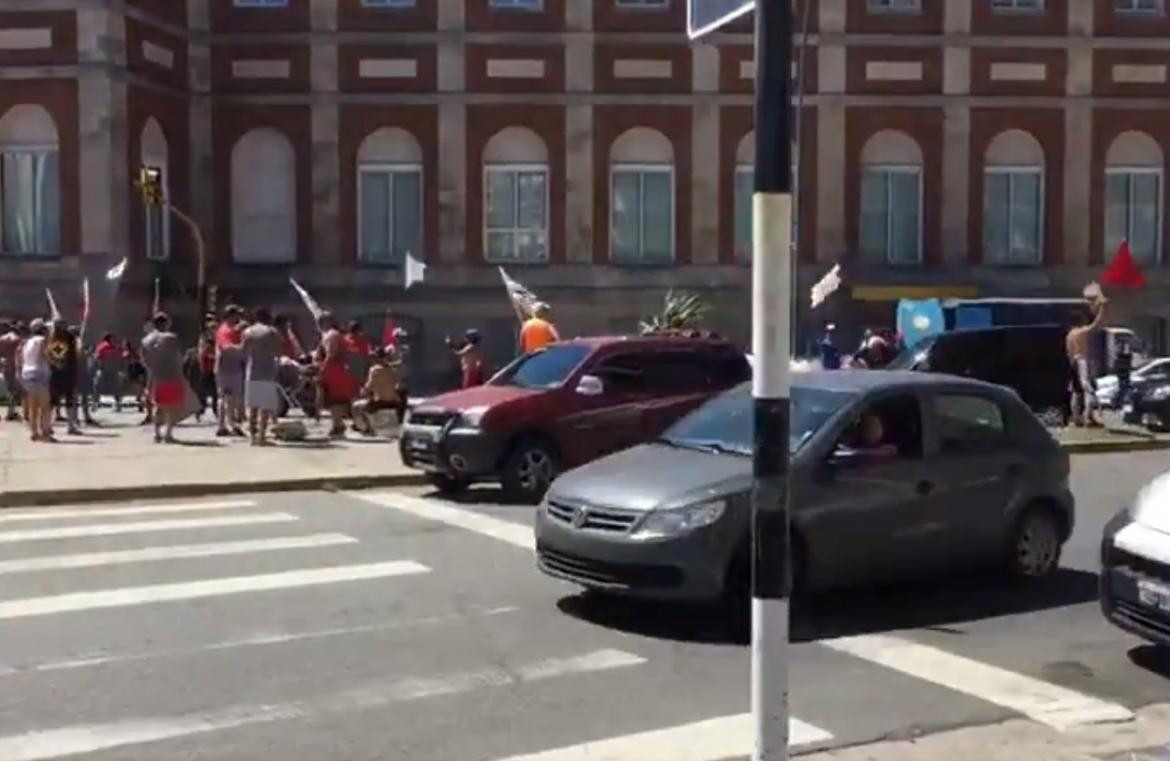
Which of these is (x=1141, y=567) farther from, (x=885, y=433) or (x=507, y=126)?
(x=507, y=126)

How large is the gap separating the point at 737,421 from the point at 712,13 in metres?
4.58

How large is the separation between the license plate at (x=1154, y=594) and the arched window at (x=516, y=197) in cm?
2967

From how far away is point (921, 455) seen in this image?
10.0 metres

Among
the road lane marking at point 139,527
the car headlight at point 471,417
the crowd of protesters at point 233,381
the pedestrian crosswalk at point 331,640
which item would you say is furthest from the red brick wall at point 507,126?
the pedestrian crosswalk at point 331,640

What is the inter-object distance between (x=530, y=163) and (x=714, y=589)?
28.9 metres

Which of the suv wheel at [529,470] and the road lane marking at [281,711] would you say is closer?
the road lane marking at [281,711]

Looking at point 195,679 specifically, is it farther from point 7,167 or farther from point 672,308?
point 7,167

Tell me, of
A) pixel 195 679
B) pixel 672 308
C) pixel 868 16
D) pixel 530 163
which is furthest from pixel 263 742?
pixel 868 16

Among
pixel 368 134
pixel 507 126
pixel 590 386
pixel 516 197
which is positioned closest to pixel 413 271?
pixel 516 197

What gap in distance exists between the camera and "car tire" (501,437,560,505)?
49.3 feet

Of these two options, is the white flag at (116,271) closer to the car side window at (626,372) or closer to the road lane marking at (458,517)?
the road lane marking at (458,517)

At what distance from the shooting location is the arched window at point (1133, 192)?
3866 centimetres

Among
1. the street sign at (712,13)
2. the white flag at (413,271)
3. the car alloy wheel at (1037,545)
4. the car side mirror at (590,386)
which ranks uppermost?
the street sign at (712,13)

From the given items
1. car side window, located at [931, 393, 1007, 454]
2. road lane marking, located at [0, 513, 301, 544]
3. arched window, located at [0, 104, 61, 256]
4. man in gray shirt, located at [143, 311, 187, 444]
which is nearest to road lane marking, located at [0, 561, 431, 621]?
road lane marking, located at [0, 513, 301, 544]
